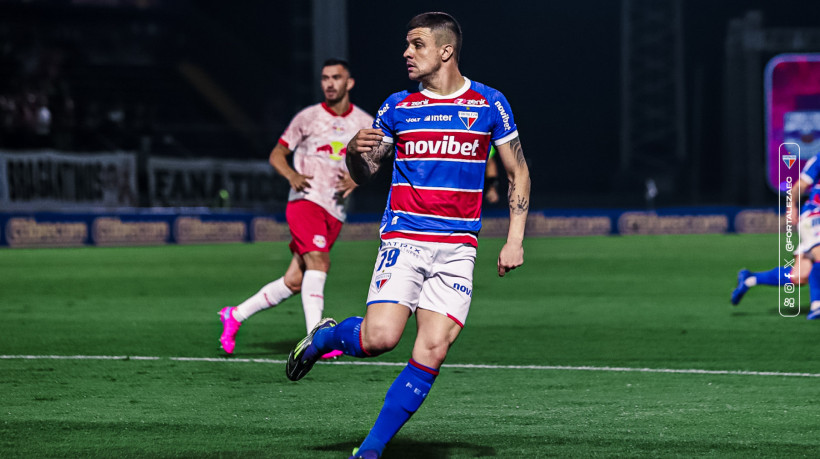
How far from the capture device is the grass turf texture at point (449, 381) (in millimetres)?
5312

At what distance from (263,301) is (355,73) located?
30.5 m

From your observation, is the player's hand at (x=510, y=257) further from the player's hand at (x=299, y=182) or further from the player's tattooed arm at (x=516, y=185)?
the player's hand at (x=299, y=182)

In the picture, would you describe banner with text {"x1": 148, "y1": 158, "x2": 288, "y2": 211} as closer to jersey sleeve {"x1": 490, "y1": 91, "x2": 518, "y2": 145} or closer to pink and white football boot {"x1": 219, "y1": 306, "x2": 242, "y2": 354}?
pink and white football boot {"x1": 219, "y1": 306, "x2": 242, "y2": 354}

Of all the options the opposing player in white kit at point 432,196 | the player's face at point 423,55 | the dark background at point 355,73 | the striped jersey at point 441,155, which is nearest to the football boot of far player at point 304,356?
the opposing player in white kit at point 432,196

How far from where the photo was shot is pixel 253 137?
37.8 metres

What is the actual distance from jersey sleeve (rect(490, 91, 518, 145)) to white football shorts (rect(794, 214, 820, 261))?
635 centimetres

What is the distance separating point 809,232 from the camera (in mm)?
10680

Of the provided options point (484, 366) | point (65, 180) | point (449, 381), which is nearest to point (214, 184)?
point (65, 180)

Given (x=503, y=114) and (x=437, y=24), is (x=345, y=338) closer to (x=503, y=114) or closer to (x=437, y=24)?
(x=503, y=114)

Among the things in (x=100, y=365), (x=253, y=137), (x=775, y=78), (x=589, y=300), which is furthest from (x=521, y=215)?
(x=253, y=137)

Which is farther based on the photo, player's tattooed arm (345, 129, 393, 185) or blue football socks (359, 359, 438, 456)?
player's tattooed arm (345, 129, 393, 185)

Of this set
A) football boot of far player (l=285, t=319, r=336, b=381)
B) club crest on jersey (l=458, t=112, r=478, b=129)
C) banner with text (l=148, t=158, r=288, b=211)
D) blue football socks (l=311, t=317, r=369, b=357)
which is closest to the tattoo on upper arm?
club crest on jersey (l=458, t=112, r=478, b=129)

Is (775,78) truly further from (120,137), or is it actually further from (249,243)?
(120,137)

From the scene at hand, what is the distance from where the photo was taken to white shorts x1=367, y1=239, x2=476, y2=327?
16.0 feet
